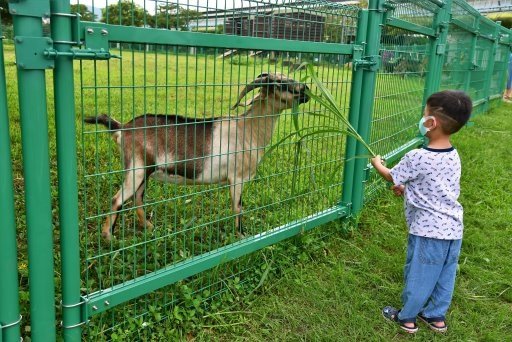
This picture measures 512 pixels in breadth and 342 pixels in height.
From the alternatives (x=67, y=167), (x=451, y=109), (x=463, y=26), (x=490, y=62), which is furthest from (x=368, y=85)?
(x=490, y=62)

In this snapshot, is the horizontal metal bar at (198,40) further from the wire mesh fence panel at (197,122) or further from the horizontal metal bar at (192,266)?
the horizontal metal bar at (192,266)

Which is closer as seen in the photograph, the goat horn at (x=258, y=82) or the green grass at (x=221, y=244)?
the green grass at (x=221, y=244)

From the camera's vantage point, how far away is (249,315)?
3.02 m

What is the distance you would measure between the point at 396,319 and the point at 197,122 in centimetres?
172

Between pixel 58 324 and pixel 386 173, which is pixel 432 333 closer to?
pixel 386 173

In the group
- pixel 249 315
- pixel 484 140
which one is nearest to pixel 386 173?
pixel 249 315

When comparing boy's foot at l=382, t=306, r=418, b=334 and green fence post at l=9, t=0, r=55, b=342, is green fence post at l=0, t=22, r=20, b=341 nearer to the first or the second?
green fence post at l=9, t=0, r=55, b=342

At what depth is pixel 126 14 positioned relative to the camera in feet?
7.65

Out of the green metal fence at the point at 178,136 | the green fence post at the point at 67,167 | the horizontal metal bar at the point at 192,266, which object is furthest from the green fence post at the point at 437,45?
the green fence post at the point at 67,167

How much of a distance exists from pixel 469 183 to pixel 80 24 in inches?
192

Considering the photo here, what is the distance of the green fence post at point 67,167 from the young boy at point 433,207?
1.77 m

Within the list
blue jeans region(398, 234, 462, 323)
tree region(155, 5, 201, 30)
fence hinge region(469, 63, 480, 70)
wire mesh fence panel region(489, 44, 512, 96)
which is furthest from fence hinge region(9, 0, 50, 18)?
wire mesh fence panel region(489, 44, 512, 96)

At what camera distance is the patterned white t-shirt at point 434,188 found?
2.78m

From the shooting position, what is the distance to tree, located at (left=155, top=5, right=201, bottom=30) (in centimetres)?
235
